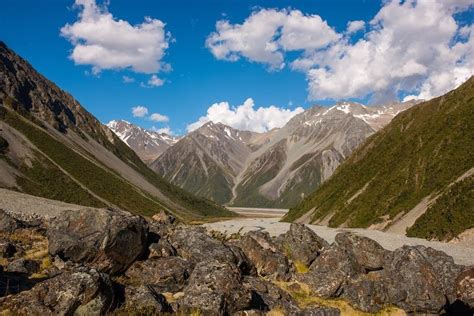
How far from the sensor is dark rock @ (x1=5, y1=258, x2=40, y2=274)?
2896 cm

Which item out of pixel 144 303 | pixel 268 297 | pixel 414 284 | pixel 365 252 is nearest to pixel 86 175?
pixel 365 252

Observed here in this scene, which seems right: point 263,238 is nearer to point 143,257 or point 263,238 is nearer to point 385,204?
point 143,257

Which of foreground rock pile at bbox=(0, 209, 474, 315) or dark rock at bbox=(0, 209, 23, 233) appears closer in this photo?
foreground rock pile at bbox=(0, 209, 474, 315)

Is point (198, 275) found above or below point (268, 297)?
above

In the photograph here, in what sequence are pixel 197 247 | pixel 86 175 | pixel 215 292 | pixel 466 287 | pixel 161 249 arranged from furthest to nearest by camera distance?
pixel 86 175 → pixel 197 247 → pixel 161 249 → pixel 466 287 → pixel 215 292

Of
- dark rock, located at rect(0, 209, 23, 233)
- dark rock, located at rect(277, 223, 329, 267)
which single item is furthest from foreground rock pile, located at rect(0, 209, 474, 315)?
dark rock, located at rect(0, 209, 23, 233)

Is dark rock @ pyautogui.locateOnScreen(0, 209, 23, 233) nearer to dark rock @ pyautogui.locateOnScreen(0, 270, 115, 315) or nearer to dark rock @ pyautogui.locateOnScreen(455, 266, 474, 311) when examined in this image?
dark rock @ pyautogui.locateOnScreen(0, 270, 115, 315)

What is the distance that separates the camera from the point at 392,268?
32719mm

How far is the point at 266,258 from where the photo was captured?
124 feet

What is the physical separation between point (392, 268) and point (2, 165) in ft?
513

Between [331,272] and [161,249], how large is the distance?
1309 cm

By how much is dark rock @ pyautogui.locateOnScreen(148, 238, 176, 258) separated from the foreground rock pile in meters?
0.08

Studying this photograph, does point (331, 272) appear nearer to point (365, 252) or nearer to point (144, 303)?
point (365, 252)

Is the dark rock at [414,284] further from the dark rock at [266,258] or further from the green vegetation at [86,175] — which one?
the green vegetation at [86,175]
